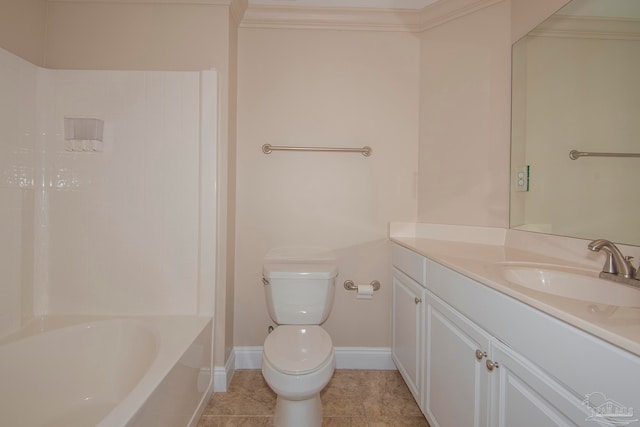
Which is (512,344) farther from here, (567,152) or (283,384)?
(567,152)

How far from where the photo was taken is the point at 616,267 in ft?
2.86

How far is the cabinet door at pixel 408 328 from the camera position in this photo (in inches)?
53.3

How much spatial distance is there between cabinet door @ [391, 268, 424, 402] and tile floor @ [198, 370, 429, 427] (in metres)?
0.14

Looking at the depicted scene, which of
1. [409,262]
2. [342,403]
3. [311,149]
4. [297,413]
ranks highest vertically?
[311,149]

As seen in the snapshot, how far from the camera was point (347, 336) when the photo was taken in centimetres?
185

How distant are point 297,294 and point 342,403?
2.17 feet

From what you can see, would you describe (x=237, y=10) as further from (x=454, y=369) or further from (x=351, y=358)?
(x=351, y=358)

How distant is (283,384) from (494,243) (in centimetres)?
135

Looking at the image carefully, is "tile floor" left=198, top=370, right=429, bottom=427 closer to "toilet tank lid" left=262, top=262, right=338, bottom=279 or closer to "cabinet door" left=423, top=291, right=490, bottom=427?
"cabinet door" left=423, top=291, right=490, bottom=427

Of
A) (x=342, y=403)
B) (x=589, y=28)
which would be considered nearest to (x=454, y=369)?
(x=342, y=403)

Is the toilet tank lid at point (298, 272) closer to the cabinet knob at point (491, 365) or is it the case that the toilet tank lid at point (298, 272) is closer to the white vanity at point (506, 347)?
the white vanity at point (506, 347)

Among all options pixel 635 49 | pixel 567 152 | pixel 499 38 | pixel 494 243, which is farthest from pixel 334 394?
pixel 499 38

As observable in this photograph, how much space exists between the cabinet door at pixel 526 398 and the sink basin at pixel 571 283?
0.23 meters

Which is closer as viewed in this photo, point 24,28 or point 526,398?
point 526,398
